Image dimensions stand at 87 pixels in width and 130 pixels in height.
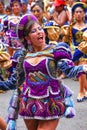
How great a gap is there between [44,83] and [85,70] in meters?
0.43

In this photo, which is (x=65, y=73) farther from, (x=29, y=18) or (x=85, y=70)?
(x=29, y=18)

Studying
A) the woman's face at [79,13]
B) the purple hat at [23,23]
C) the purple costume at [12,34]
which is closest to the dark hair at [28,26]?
the purple hat at [23,23]

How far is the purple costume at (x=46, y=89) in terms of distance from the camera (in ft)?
12.9

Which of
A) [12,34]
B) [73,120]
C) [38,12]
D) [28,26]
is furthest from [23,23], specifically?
[12,34]

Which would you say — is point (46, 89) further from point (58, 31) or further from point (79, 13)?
point (58, 31)

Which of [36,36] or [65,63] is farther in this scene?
[36,36]

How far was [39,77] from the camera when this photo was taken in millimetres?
3986

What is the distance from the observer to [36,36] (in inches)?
158

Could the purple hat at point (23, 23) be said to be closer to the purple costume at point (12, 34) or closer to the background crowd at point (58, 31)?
the background crowd at point (58, 31)

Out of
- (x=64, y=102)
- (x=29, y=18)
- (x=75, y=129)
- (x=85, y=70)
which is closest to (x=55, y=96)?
(x=64, y=102)

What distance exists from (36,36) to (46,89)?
479 millimetres

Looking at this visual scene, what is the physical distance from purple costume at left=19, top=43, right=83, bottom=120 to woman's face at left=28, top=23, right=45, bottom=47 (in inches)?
3.3

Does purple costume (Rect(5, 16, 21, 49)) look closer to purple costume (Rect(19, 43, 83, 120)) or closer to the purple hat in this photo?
the purple hat

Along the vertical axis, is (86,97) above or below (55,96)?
below
